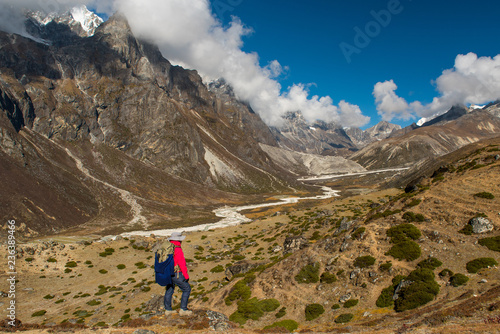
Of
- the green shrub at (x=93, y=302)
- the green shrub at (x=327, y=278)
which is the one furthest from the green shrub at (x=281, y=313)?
the green shrub at (x=93, y=302)

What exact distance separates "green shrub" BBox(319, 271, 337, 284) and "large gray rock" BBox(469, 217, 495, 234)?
13.8 m

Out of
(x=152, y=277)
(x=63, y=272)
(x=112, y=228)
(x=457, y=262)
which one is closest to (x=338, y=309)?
(x=457, y=262)

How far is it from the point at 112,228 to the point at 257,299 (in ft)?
371

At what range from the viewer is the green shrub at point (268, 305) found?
26.5 meters

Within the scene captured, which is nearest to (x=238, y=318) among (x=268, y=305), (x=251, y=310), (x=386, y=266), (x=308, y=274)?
(x=251, y=310)

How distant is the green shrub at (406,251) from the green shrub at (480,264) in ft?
13.7

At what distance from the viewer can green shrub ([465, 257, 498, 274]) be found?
21.2 m

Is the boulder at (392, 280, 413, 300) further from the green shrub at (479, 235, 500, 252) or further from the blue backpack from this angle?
the blue backpack

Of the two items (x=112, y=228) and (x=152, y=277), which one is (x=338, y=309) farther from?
(x=112, y=228)

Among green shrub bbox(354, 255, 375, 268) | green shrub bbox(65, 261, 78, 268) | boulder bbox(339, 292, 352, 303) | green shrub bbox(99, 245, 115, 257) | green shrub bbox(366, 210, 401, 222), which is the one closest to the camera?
boulder bbox(339, 292, 352, 303)

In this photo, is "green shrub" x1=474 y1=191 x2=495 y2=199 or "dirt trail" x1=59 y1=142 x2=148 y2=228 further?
"dirt trail" x1=59 y1=142 x2=148 y2=228

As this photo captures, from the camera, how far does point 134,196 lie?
558 ft

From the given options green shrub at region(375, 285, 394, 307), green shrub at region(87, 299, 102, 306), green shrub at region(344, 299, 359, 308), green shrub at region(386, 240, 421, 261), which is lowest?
green shrub at region(87, 299, 102, 306)

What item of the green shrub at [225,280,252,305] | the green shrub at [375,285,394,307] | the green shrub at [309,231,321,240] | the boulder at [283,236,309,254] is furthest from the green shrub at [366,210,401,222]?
the green shrub at [309,231,321,240]
